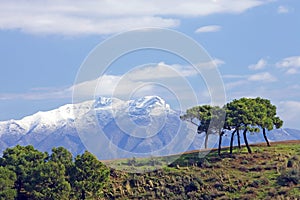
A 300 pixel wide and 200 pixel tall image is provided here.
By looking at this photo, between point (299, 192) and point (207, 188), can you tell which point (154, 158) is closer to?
point (207, 188)

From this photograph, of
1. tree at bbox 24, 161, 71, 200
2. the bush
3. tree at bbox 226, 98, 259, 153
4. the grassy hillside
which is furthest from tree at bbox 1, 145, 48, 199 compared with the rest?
the bush

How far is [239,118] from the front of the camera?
81.9 meters

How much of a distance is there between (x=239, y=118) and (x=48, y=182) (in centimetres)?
3187

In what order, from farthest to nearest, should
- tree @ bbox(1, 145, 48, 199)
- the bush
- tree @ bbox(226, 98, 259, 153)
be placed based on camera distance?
1. tree @ bbox(226, 98, 259, 153)
2. tree @ bbox(1, 145, 48, 199)
3. the bush

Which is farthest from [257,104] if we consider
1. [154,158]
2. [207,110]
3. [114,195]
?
[114,195]

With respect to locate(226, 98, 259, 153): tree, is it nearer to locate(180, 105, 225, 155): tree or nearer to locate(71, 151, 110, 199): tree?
locate(180, 105, 225, 155): tree

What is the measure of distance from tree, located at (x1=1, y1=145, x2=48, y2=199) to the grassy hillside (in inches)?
441

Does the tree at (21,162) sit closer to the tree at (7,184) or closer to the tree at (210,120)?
the tree at (7,184)

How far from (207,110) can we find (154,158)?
53.2 ft

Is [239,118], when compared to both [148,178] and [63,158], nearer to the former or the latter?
[148,178]

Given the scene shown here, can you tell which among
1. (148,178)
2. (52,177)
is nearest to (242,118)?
(148,178)

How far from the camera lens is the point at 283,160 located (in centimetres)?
7756

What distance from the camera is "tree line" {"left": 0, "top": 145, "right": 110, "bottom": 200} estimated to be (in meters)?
67.7

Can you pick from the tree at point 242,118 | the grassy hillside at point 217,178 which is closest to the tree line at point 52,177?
the grassy hillside at point 217,178
